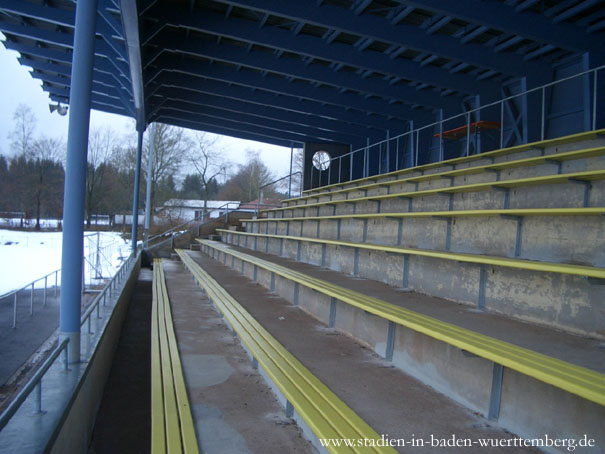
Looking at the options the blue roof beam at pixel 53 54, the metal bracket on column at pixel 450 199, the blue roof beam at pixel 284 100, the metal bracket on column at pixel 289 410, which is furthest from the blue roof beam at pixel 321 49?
the metal bracket on column at pixel 289 410

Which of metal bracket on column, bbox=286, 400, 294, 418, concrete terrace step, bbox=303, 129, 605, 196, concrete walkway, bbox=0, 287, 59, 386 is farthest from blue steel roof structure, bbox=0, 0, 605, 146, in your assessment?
metal bracket on column, bbox=286, 400, 294, 418

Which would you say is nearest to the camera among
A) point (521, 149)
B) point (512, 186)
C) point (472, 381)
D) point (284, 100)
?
point (472, 381)

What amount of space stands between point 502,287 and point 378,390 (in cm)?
126

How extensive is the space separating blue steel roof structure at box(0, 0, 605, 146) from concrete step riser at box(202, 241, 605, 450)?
17.7ft

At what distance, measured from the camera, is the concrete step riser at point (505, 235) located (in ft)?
8.94

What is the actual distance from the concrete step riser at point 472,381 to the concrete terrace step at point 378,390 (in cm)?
7

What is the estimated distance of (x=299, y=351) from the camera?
3.27m

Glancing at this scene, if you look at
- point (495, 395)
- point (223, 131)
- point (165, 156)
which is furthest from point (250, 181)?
point (495, 395)

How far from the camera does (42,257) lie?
17.0 m

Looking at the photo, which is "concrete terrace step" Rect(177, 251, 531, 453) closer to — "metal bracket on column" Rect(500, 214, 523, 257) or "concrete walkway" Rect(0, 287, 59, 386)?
"metal bracket on column" Rect(500, 214, 523, 257)

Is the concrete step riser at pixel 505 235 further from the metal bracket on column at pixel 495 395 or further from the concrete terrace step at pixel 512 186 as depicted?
the metal bracket on column at pixel 495 395

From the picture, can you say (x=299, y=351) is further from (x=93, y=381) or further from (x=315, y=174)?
(x=315, y=174)

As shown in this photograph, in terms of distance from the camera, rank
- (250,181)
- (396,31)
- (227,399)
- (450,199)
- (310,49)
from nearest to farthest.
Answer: (227,399) → (450,199) → (396,31) → (310,49) → (250,181)

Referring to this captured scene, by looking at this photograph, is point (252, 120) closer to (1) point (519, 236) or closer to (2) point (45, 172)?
(1) point (519, 236)
